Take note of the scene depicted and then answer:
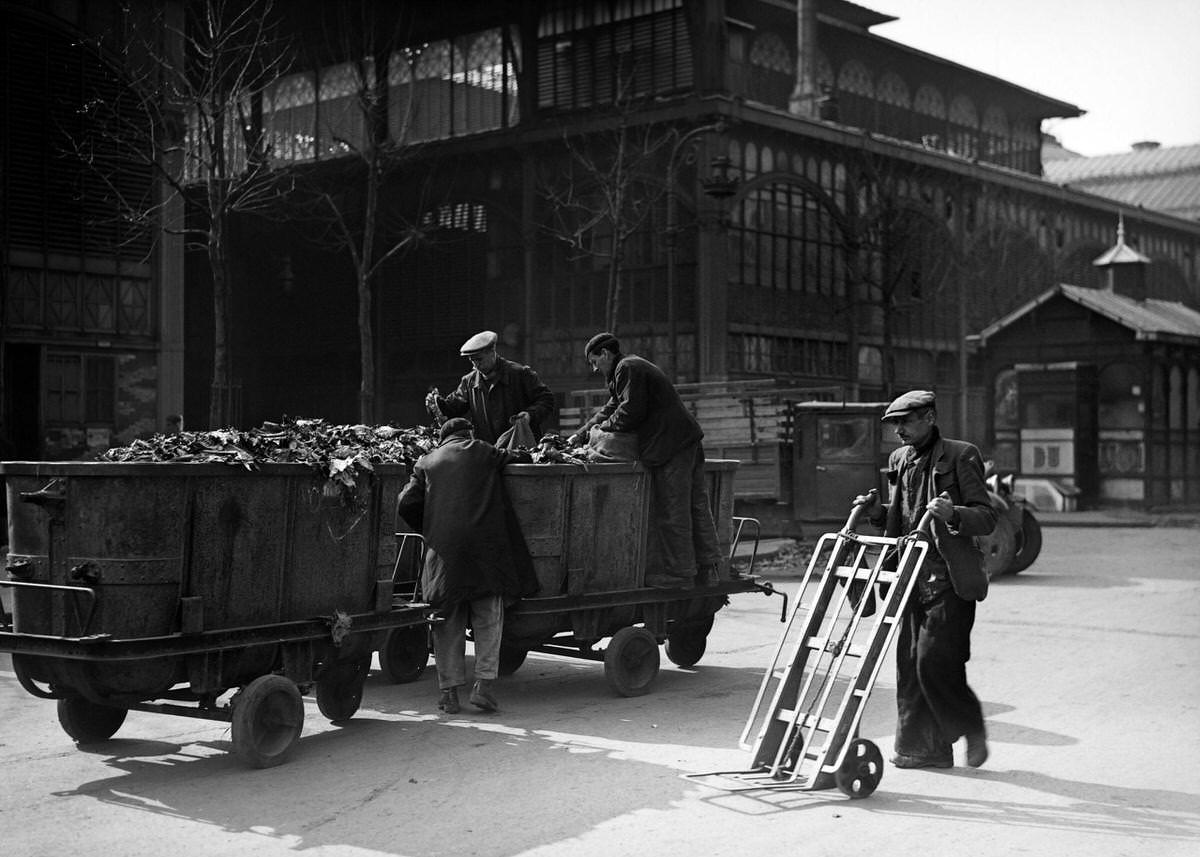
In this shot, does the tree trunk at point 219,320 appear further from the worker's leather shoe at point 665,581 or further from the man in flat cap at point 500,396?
the worker's leather shoe at point 665,581

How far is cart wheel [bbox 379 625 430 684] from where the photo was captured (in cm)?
1048

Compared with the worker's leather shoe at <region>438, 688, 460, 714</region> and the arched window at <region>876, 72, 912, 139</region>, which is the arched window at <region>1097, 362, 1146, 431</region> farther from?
the worker's leather shoe at <region>438, 688, 460, 714</region>

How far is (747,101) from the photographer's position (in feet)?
102

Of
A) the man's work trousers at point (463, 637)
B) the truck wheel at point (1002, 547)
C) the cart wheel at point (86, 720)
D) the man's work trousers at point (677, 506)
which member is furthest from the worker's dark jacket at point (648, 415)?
the truck wheel at point (1002, 547)

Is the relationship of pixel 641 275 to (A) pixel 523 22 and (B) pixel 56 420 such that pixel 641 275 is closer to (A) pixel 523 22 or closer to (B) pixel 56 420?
(A) pixel 523 22

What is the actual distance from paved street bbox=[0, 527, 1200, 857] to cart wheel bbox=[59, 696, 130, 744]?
122 mm

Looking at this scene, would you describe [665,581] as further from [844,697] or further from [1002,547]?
[1002,547]

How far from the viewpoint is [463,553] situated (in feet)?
29.5

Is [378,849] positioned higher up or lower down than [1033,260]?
lower down

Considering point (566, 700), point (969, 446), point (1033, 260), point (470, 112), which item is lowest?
point (566, 700)

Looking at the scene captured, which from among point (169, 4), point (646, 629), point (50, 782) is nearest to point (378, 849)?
point (50, 782)

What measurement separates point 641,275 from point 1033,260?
14.9 m

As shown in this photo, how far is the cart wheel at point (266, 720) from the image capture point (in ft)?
24.7

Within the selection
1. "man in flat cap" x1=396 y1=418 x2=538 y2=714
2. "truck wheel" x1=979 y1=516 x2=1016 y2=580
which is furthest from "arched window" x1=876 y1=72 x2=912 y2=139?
"man in flat cap" x1=396 y1=418 x2=538 y2=714
